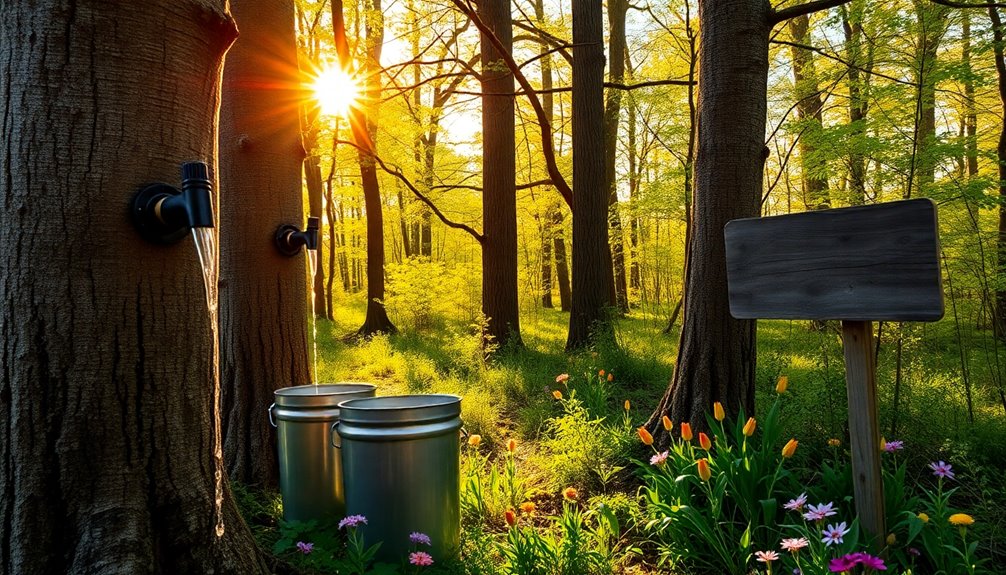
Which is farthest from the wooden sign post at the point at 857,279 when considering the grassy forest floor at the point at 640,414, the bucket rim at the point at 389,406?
the bucket rim at the point at 389,406

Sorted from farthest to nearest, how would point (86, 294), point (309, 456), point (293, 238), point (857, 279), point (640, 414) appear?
point (640, 414) < point (293, 238) < point (309, 456) < point (857, 279) < point (86, 294)

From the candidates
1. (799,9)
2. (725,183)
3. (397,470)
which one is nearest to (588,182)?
(725,183)

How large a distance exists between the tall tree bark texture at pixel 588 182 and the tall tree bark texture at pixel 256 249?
4266 mm

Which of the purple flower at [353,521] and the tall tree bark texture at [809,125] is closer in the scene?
the purple flower at [353,521]

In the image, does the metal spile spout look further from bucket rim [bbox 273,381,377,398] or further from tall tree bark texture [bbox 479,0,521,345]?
tall tree bark texture [bbox 479,0,521,345]

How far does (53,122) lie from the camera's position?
4.68 ft

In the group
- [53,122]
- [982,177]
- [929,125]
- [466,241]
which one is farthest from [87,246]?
[466,241]

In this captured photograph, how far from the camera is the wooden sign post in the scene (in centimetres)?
190

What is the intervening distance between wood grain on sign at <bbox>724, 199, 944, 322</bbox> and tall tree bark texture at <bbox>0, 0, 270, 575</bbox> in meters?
2.12

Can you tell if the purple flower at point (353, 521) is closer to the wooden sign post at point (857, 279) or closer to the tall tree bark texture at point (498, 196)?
the wooden sign post at point (857, 279)

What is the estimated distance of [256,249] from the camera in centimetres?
321

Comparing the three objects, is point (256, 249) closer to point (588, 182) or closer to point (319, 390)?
point (319, 390)

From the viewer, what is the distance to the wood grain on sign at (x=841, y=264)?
74.4 inches

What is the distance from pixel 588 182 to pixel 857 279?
17.4 ft
